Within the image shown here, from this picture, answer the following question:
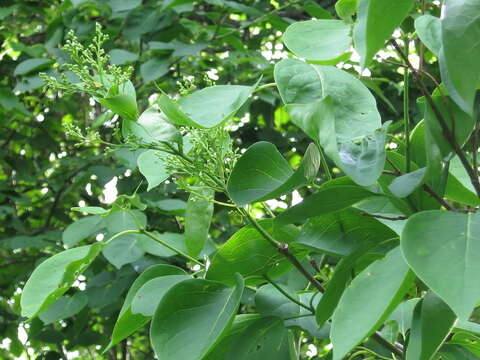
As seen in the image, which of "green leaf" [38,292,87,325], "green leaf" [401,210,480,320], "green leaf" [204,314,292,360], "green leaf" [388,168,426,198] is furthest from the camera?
"green leaf" [38,292,87,325]

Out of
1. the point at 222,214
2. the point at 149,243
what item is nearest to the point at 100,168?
the point at 222,214

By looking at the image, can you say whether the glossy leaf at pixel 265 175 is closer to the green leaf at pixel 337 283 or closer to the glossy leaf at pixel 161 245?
the green leaf at pixel 337 283

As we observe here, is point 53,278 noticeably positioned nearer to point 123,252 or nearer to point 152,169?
point 152,169

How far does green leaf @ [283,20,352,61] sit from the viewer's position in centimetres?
59

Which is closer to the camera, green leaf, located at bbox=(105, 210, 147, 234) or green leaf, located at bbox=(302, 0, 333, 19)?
green leaf, located at bbox=(105, 210, 147, 234)

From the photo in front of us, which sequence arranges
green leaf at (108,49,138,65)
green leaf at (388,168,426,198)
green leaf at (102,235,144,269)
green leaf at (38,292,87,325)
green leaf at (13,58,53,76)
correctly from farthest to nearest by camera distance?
1. green leaf at (13,58,53,76)
2. green leaf at (108,49,138,65)
3. green leaf at (38,292,87,325)
4. green leaf at (102,235,144,269)
5. green leaf at (388,168,426,198)

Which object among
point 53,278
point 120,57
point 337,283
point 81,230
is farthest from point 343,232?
point 120,57

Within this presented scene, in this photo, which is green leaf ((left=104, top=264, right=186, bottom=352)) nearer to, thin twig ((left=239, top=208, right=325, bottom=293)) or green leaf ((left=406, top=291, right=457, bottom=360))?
thin twig ((left=239, top=208, right=325, bottom=293))

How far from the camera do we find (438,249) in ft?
1.49

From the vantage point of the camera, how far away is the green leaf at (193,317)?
57cm

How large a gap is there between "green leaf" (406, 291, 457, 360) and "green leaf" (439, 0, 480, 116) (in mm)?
148

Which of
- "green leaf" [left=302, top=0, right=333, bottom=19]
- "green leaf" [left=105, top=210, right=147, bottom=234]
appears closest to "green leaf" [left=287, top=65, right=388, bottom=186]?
"green leaf" [left=105, top=210, right=147, bottom=234]

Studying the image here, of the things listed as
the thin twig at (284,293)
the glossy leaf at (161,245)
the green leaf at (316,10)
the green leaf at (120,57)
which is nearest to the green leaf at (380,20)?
the thin twig at (284,293)

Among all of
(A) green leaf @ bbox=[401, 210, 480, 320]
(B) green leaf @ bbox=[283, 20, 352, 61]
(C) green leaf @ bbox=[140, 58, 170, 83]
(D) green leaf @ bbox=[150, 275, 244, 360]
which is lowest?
(C) green leaf @ bbox=[140, 58, 170, 83]
